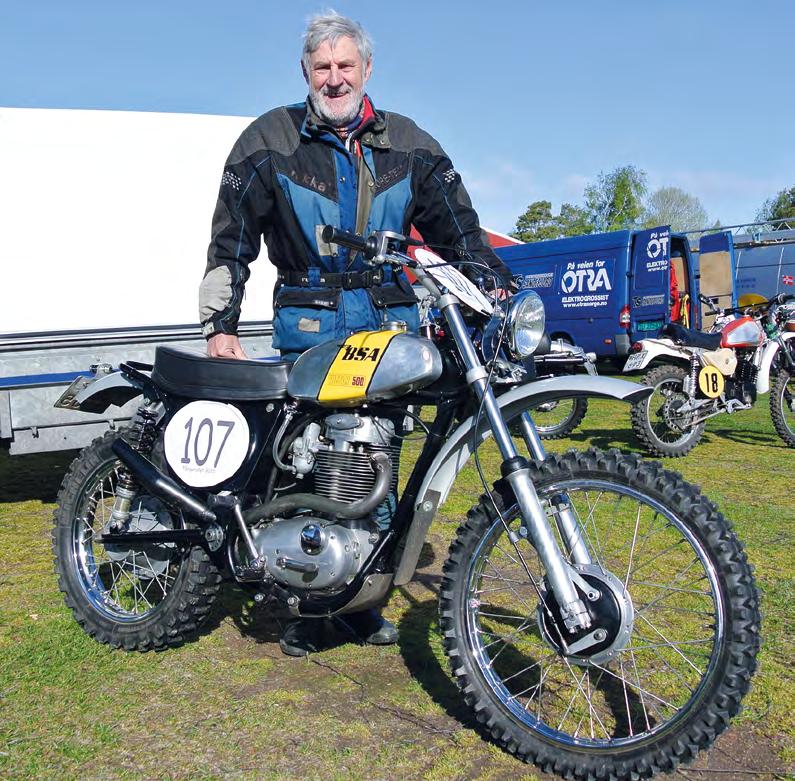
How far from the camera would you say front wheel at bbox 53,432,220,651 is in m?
3.29

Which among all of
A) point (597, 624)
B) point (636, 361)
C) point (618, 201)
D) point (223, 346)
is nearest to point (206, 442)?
point (223, 346)

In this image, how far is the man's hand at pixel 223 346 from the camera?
336 centimetres

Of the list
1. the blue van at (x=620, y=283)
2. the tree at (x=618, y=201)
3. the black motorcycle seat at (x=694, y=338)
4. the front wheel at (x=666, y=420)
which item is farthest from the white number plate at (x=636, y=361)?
the tree at (x=618, y=201)

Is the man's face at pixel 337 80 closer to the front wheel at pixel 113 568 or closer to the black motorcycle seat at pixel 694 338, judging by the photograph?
the front wheel at pixel 113 568

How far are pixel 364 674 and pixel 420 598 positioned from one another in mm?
805

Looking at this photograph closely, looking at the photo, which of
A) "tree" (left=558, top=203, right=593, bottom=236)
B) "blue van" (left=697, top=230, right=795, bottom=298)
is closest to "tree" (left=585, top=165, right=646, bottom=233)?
"tree" (left=558, top=203, right=593, bottom=236)

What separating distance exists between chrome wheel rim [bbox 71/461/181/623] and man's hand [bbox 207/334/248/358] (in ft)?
2.09

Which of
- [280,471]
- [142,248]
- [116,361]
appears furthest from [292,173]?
[142,248]

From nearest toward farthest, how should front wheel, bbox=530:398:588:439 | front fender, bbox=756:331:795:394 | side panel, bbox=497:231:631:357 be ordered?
1. front fender, bbox=756:331:795:394
2. front wheel, bbox=530:398:588:439
3. side panel, bbox=497:231:631:357

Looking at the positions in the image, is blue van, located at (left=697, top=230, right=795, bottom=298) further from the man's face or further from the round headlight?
the round headlight

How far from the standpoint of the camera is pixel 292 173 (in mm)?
3303

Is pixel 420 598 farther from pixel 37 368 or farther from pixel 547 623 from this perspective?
pixel 37 368

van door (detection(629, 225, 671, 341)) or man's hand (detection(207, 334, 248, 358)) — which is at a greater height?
van door (detection(629, 225, 671, 341))

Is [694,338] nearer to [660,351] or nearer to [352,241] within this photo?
[660,351]
